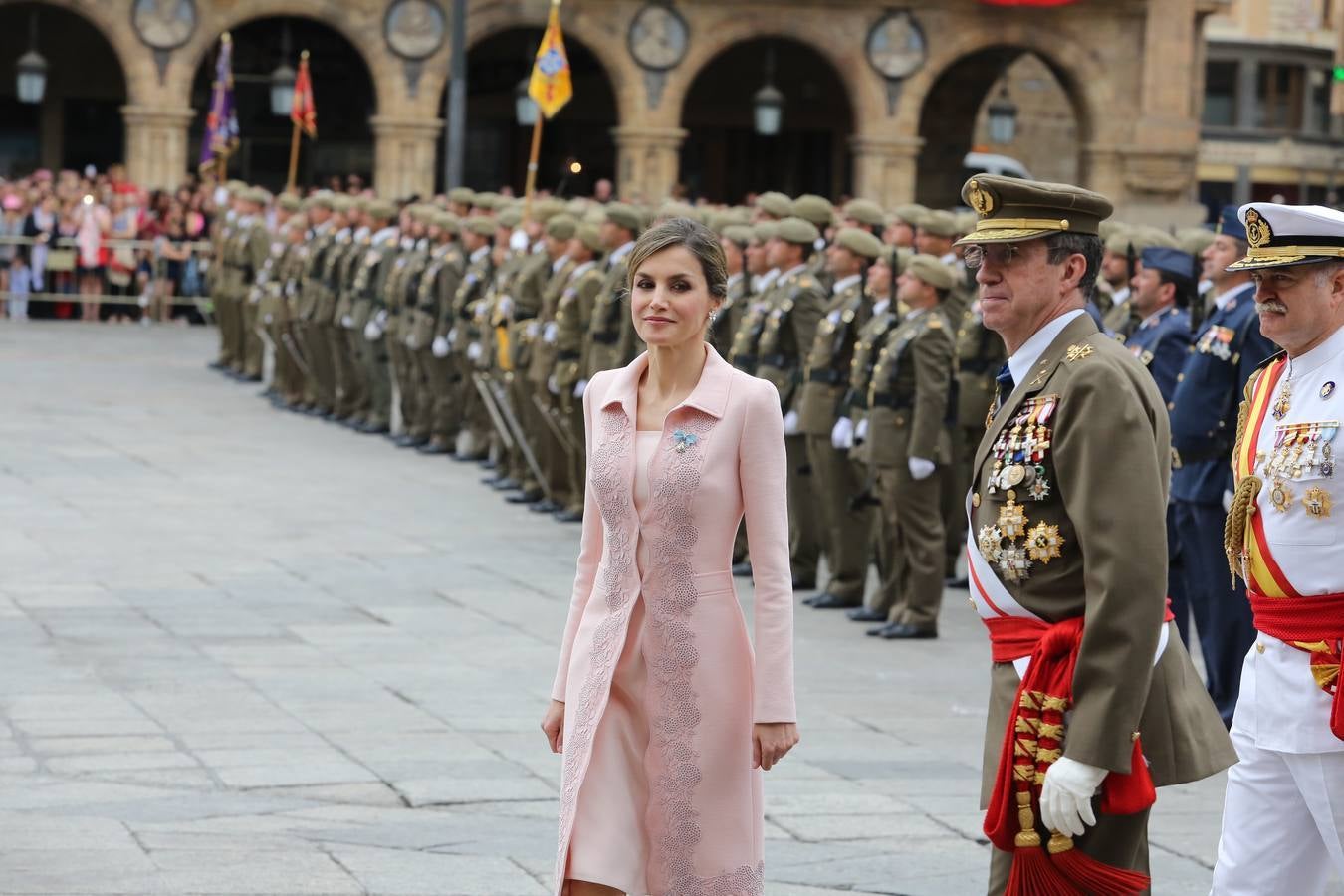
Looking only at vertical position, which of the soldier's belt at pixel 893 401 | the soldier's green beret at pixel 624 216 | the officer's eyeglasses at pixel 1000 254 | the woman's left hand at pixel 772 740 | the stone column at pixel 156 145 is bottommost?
the woman's left hand at pixel 772 740

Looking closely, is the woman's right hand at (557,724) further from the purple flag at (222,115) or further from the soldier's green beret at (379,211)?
the purple flag at (222,115)

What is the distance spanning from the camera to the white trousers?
4543 mm

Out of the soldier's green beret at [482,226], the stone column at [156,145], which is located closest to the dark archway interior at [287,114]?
the stone column at [156,145]

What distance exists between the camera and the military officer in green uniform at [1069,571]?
13.1 feet

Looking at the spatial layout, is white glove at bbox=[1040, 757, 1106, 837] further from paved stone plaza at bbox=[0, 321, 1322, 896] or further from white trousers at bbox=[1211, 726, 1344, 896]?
paved stone plaza at bbox=[0, 321, 1322, 896]

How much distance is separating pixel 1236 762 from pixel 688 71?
30583mm

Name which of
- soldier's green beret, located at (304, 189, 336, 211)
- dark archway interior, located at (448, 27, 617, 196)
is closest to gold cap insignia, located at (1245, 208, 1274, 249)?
soldier's green beret, located at (304, 189, 336, 211)

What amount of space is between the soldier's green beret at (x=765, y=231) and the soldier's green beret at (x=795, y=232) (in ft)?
0.16

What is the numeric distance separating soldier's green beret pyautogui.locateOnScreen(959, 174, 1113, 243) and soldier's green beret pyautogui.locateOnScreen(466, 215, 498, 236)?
13346 millimetres

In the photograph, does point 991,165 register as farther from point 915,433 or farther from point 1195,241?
point 915,433

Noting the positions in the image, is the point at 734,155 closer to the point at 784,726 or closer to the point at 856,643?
the point at 856,643

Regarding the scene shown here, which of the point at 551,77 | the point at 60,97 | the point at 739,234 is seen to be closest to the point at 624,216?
the point at 739,234

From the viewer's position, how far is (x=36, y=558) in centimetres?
1232

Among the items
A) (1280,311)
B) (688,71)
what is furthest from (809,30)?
(1280,311)
